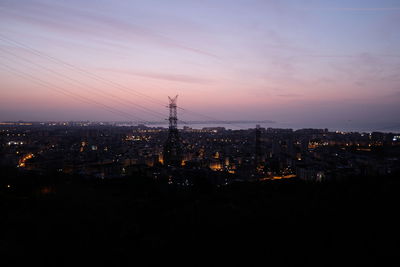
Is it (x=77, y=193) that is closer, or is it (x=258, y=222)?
(x=258, y=222)

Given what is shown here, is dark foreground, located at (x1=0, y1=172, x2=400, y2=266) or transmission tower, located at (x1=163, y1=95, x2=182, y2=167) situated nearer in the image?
dark foreground, located at (x1=0, y1=172, x2=400, y2=266)

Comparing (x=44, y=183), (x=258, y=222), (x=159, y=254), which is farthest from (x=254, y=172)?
(x=159, y=254)

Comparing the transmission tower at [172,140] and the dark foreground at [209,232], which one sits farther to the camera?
the transmission tower at [172,140]

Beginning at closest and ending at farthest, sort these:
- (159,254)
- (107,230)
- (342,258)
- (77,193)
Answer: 1. (342,258)
2. (159,254)
3. (107,230)
4. (77,193)

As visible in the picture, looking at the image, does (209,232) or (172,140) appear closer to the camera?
(209,232)

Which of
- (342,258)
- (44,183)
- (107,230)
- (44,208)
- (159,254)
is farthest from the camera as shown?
(44,183)

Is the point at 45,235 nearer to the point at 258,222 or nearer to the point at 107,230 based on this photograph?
the point at 107,230
